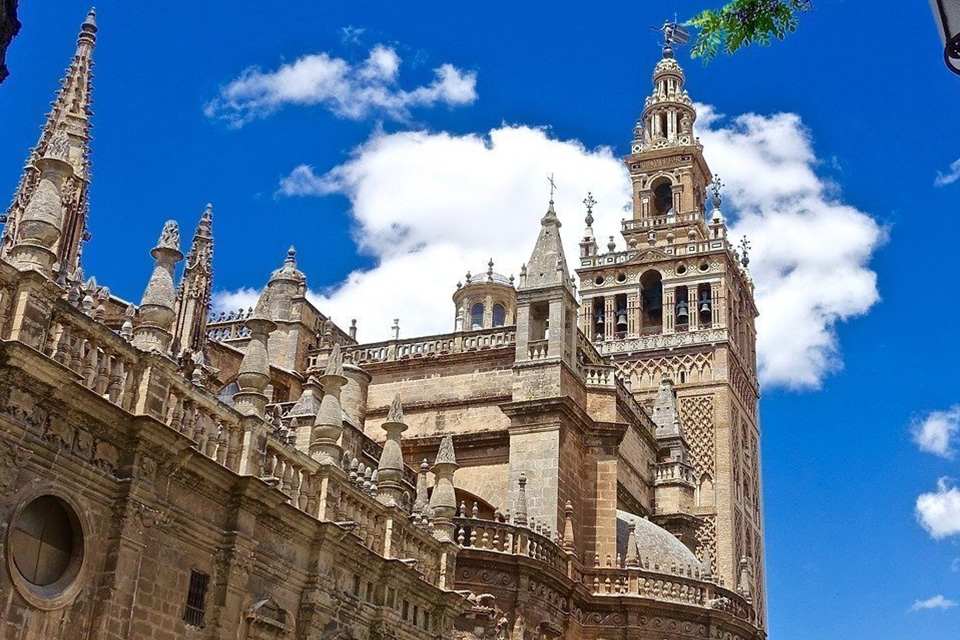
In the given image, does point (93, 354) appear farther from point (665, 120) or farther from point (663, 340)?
point (665, 120)

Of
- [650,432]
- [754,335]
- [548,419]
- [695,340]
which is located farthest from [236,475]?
[754,335]

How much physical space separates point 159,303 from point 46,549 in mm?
3076

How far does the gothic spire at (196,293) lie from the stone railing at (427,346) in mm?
3490

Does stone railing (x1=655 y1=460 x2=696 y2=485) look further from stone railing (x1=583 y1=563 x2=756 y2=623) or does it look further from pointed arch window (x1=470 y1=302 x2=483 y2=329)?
pointed arch window (x1=470 y1=302 x2=483 y2=329)

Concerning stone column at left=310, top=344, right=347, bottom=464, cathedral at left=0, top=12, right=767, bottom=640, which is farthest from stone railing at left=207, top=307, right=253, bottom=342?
stone column at left=310, top=344, right=347, bottom=464

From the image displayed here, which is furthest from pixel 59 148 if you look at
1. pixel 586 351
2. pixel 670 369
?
pixel 670 369

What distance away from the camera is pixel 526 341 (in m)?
28.6

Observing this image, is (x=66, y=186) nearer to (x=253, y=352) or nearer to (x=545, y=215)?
(x=545, y=215)

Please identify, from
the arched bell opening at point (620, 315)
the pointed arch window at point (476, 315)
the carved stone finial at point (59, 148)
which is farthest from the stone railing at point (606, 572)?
the arched bell opening at point (620, 315)

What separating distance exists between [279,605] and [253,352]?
10.7 ft

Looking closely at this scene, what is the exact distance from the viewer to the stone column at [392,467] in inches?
737

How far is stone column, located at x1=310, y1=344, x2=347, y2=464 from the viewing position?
Result: 55.0 ft

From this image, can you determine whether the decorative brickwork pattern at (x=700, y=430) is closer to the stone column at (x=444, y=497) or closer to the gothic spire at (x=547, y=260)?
the gothic spire at (x=547, y=260)

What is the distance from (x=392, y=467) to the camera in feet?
62.4
